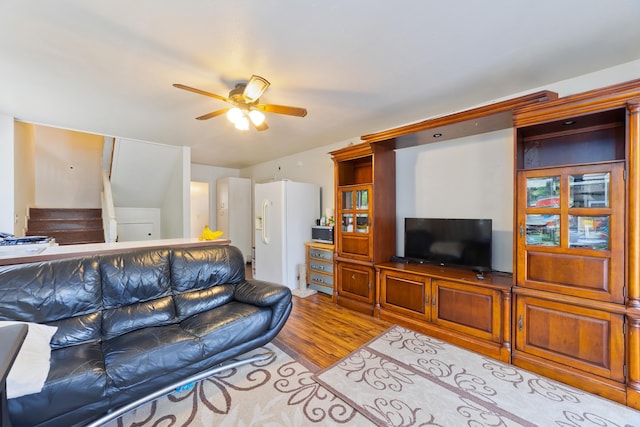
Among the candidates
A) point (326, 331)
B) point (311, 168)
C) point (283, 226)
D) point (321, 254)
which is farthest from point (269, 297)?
point (311, 168)

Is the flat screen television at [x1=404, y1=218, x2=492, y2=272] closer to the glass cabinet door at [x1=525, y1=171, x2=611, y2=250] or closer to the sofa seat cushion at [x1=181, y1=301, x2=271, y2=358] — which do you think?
the glass cabinet door at [x1=525, y1=171, x2=611, y2=250]

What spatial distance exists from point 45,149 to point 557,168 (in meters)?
8.83

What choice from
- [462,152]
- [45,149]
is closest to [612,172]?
[462,152]

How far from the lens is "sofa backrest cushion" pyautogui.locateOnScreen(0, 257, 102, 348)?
176 cm

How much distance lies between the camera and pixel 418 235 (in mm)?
3211

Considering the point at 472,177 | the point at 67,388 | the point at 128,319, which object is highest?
the point at 472,177

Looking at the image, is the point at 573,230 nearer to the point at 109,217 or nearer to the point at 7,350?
the point at 7,350

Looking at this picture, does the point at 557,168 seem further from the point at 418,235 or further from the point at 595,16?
the point at 418,235

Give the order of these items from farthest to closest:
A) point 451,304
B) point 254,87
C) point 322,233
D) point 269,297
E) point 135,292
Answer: point 322,233
point 451,304
point 269,297
point 135,292
point 254,87

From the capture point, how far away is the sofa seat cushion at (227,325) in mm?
1996

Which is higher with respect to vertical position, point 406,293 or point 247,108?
point 247,108

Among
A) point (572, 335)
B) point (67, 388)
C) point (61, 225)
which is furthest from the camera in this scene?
point (61, 225)

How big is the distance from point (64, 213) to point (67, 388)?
19.6 ft

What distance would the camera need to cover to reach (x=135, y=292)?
2.23 metres
